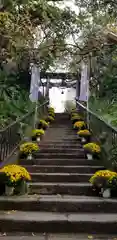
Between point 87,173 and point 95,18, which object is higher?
point 95,18

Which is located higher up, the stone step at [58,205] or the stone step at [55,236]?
the stone step at [58,205]

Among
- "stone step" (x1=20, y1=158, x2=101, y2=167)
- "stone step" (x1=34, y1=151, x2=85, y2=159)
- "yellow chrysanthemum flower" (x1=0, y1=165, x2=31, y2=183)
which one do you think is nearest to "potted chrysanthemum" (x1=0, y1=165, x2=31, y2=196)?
"yellow chrysanthemum flower" (x1=0, y1=165, x2=31, y2=183)

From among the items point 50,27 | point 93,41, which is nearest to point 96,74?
point 50,27

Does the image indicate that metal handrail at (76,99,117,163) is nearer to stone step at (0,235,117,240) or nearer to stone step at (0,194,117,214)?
stone step at (0,194,117,214)

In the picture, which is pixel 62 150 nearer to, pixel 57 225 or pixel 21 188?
pixel 21 188

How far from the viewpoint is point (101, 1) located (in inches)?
349

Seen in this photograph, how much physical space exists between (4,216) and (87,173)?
2.41m

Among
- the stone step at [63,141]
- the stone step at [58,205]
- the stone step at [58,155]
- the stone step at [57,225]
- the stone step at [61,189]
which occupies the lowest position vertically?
the stone step at [57,225]

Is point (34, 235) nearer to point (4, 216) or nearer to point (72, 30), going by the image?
point (4, 216)

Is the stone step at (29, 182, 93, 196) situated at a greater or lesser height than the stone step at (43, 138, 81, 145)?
lesser

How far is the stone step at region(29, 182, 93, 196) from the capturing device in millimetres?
5520

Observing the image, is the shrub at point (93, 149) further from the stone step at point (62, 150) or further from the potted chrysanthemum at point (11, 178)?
the potted chrysanthemum at point (11, 178)

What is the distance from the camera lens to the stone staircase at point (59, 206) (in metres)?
4.32

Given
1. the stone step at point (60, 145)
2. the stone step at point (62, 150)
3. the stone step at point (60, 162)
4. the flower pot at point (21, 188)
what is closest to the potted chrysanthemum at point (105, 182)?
the flower pot at point (21, 188)
